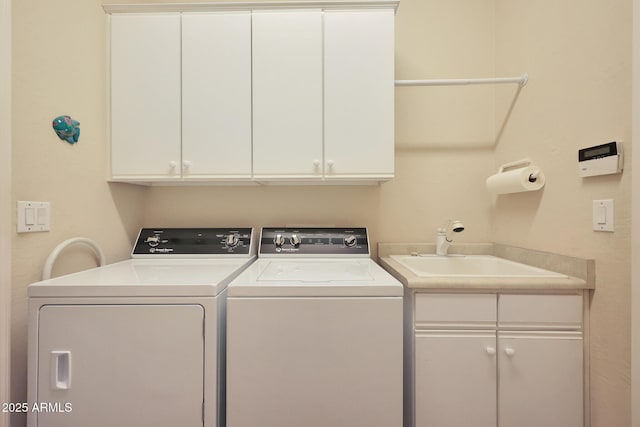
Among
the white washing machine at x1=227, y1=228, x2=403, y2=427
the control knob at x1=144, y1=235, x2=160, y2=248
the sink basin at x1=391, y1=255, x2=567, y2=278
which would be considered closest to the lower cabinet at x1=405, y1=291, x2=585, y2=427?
the white washing machine at x1=227, y1=228, x2=403, y2=427

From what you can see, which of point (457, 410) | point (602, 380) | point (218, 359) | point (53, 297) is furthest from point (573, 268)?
point (53, 297)

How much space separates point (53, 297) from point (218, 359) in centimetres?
64

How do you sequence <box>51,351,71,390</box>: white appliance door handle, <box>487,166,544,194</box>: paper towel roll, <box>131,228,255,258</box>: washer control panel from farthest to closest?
<box>131,228,255,258</box>: washer control panel
<box>487,166,544,194</box>: paper towel roll
<box>51,351,71,390</box>: white appliance door handle

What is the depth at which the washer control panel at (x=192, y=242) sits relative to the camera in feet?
5.74

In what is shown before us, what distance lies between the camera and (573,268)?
1254mm

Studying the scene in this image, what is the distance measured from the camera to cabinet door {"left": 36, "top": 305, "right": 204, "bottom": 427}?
102 centimetres

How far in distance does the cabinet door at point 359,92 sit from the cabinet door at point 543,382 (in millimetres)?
1017

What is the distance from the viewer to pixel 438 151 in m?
1.95

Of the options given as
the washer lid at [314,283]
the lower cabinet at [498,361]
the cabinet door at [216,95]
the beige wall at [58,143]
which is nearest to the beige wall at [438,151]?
the beige wall at [58,143]

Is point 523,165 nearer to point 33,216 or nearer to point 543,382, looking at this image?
point 543,382

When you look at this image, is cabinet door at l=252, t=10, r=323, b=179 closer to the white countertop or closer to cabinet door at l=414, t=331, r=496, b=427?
the white countertop

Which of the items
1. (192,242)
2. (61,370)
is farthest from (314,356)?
(192,242)

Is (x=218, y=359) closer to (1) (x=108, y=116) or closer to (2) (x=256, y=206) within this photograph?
(2) (x=256, y=206)

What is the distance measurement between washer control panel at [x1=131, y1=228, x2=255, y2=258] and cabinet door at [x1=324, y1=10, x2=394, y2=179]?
0.74m
